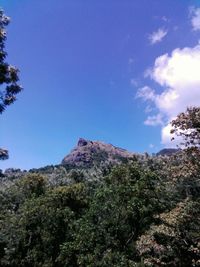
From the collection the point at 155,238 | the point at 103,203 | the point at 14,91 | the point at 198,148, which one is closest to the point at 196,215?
the point at 198,148

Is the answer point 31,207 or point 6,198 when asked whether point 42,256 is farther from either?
point 6,198

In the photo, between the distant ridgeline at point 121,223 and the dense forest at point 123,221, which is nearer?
the dense forest at point 123,221

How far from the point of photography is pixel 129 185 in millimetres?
35750

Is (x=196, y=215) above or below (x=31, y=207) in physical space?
below

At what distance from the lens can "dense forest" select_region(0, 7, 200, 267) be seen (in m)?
20.3

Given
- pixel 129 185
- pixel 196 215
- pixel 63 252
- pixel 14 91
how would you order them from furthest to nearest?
1. pixel 63 252
2. pixel 129 185
3. pixel 196 215
4. pixel 14 91

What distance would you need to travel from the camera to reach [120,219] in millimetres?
34812

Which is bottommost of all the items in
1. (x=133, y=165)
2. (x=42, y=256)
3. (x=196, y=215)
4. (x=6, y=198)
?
(x=196, y=215)

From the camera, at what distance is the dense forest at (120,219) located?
20297 mm

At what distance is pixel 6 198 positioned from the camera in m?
95.7

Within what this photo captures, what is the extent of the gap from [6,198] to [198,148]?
80193mm

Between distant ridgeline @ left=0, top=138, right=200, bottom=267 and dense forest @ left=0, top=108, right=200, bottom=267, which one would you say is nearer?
dense forest @ left=0, top=108, right=200, bottom=267

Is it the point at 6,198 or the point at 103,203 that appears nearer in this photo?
the point at 103,203

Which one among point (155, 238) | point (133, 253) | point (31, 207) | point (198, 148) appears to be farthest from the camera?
point (31, 207)
